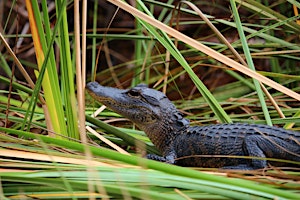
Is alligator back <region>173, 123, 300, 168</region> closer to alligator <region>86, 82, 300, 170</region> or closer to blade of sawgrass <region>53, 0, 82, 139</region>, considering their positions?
alligator <region>86, 82, 300, 170</region>

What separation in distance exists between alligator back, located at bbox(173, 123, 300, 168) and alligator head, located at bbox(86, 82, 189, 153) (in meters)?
0.07

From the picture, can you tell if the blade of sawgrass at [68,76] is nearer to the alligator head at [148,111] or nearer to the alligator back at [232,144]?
the alligator head at [148,111]

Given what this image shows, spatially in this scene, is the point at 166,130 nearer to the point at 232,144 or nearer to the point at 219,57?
the point at 232,144

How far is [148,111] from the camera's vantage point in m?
3.10

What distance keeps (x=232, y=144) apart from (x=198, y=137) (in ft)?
0.61

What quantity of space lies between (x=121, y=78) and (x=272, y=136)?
204cm

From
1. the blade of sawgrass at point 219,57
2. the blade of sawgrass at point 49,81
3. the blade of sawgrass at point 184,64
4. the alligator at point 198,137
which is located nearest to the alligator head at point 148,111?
the alligator at point 198,137

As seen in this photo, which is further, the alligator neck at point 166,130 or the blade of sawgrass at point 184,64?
the alligator neck at point 166,130

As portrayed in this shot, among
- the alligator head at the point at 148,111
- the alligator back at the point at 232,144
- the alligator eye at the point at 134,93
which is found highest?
the alligator eye at the point at 134,93

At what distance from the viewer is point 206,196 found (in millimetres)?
2082

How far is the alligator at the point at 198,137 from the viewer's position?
2723 mm

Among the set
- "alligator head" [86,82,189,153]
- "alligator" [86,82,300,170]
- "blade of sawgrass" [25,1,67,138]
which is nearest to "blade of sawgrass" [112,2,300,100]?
"alligator" [86,82,300,170]

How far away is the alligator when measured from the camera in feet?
8.93

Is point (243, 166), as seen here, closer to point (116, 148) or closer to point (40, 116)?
point (116, 148)
